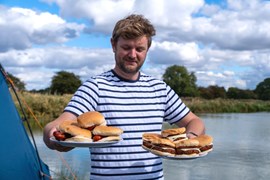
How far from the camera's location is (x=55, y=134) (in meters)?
1.79

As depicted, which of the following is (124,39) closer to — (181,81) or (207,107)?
(207,107)

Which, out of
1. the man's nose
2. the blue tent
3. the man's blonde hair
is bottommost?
the blue tent

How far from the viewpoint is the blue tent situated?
3277 mm

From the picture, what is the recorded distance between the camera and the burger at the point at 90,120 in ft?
6.06

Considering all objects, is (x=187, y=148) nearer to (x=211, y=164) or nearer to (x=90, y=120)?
(x=90, y=120)

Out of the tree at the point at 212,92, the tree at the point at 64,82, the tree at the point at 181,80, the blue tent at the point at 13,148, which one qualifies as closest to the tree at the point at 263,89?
the tree at the point at 212,92

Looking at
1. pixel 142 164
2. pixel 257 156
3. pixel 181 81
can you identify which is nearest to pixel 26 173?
pixel 142 164

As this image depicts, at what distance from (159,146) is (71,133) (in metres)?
0.42

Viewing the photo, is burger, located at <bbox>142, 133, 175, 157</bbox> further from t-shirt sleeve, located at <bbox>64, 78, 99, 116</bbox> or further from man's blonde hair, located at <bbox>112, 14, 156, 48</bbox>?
man's blonde hair, located at <bbox>112, 14, 156, 48</bbox>

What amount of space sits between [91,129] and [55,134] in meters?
0.17

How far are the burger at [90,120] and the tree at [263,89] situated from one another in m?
49.7

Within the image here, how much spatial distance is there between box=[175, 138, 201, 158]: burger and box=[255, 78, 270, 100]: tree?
4945cm

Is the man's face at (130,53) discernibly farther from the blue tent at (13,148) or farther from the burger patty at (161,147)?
the blue tent at (13,148)

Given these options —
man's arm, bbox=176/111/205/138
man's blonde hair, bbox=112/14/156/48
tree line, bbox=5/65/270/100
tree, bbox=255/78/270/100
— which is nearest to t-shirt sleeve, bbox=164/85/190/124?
man's arm, bbox=176/111/205/138
